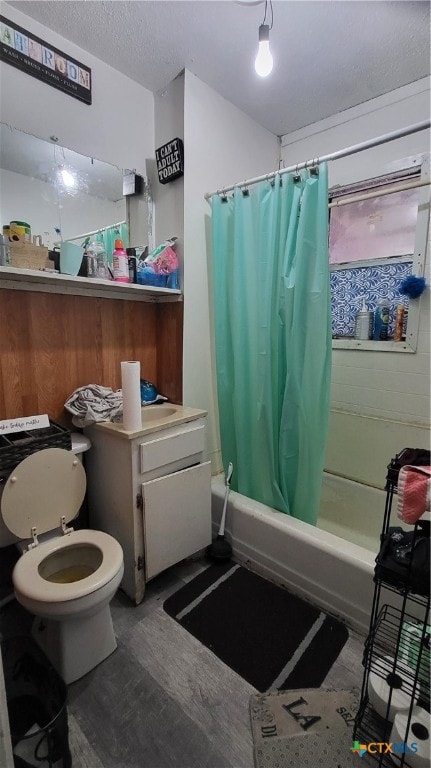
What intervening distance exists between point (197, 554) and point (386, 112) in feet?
8.73

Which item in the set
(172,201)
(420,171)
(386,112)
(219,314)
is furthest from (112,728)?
(386,112)

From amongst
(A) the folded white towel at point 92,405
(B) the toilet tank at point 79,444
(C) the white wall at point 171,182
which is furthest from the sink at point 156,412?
(C) the white wall at point 171,182

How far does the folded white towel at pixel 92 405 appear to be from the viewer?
1544mm

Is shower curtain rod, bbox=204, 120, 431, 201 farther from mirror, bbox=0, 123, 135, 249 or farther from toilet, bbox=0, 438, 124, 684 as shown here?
toilet, bbox=0, 438, 124, 684

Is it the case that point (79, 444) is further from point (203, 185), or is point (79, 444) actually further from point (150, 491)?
point (203, 185)

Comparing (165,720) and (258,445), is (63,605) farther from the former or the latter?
(258,445)

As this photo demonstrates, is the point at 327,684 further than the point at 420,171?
No

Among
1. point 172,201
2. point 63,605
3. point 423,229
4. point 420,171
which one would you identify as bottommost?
point 63,605

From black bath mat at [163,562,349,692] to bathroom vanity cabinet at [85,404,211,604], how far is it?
199 mm

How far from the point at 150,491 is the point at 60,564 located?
18.3 inches

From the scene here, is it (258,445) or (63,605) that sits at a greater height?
(258,445)

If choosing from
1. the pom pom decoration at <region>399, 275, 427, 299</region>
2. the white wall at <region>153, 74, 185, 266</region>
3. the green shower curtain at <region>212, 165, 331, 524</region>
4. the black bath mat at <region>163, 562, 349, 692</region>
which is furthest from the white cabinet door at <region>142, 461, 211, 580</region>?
the pom pom decoration at <region>399, 275, 427, 299</region>

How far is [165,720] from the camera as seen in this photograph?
3.59 feet

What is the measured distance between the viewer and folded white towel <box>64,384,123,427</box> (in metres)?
1.54
